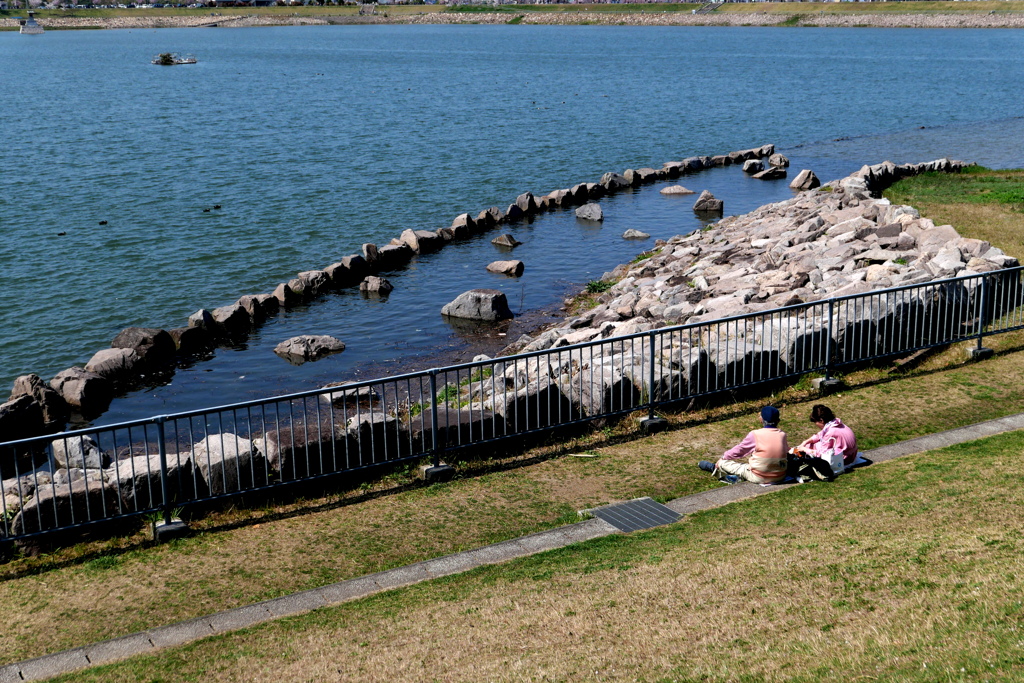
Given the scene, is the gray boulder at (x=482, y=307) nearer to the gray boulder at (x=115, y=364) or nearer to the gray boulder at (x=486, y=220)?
the gray boulder at (x=115, y=364)

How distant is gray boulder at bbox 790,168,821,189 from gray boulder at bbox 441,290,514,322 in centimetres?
2429

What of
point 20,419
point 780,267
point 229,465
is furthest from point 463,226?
point 229,465

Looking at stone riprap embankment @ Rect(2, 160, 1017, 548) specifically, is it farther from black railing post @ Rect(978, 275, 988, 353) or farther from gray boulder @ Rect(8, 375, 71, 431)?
black railing post @ Rect(978, 275, 988, 353)

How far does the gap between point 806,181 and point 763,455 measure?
1457 inches

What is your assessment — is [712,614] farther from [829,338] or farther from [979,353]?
[979,353]

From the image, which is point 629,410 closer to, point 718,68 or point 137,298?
point 137,298

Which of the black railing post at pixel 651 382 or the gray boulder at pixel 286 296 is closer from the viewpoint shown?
the black railing post at pixel 651 382

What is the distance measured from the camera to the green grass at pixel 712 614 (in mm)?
8109

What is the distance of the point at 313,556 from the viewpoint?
11562 mm

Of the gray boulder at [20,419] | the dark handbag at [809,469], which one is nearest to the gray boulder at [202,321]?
the gray boulder at [20,419]

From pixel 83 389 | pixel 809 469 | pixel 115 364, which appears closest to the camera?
pixel 809 469

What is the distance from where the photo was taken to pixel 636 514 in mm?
12320

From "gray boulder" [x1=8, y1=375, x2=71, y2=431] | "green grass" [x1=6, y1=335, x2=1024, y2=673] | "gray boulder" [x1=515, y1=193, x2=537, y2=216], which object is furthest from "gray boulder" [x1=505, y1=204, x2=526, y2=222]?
"green grass" [x1=6, y1=335, x2=1024, y2=673]

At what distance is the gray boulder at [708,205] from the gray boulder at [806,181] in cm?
611
